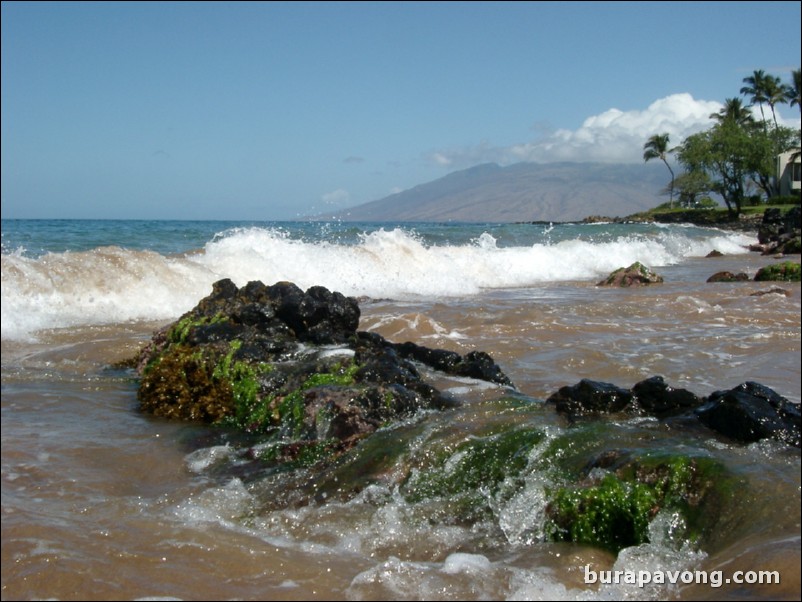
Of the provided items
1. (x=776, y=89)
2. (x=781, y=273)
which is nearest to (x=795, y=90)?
(x=776, y=89)

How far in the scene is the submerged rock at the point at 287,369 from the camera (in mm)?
5645

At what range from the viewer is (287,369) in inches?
262

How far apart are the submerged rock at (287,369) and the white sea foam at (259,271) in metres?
2.91

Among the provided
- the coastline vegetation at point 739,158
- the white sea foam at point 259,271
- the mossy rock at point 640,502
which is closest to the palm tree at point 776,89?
the coastline vegetation at point 739,158

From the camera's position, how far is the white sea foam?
11.8 meters

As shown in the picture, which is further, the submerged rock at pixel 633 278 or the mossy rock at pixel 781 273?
the submerged rock at pixel 633 278

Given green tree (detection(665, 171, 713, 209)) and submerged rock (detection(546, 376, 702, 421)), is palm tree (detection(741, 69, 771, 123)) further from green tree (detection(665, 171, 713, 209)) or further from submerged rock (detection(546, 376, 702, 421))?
submerged rock (detection(546, 376, 702, 421))

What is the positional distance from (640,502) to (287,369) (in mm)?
3779

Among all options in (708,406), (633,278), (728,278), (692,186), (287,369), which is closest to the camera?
(708,406)

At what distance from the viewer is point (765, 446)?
4293 millimetres

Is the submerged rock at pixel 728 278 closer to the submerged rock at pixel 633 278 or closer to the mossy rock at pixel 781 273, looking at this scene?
the mossy rock at pixel 781 273

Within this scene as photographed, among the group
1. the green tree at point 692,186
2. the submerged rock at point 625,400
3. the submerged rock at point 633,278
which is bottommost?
the submerged rock at point 625,400

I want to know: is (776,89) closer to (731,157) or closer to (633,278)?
(731,157)

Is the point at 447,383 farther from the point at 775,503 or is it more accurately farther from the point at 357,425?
the point at 775,503
